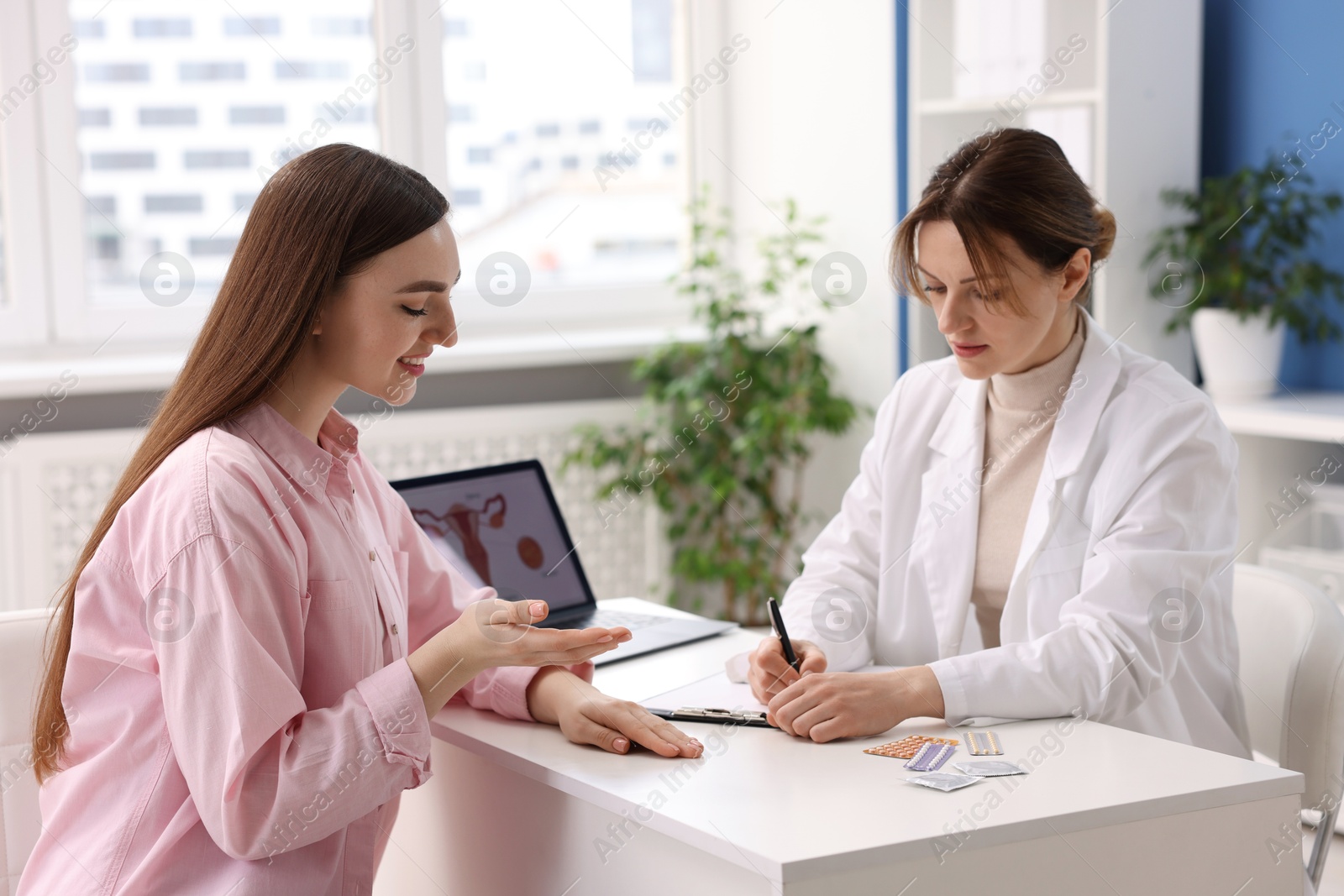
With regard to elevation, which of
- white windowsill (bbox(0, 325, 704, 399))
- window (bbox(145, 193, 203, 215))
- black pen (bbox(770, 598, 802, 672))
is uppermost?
window (bbox(145, 193, 203, 215))

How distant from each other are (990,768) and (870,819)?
18 cm

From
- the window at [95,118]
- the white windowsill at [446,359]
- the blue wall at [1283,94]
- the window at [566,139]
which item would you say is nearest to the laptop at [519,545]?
the white windowsill at [446,359]

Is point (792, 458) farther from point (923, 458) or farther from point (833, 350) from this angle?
point (923, 458)

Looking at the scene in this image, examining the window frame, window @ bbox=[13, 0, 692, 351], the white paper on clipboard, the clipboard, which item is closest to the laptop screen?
the white paper on clipboard

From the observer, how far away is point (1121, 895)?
1173 mm

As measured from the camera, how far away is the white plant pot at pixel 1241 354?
113 inches

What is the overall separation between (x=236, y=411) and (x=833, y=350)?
8.85 feet

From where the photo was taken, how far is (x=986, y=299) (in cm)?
169

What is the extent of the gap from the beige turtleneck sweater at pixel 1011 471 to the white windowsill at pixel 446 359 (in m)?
1.86

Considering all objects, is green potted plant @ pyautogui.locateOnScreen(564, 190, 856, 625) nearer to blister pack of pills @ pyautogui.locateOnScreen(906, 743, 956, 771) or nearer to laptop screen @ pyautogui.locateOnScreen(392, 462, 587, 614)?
laptop screen @ pyautogui.locateOnScreen(392, 462, 587, 614)

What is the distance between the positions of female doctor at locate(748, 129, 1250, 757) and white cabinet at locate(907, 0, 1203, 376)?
4.12ft

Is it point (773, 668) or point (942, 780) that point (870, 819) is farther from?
point (773, 668)

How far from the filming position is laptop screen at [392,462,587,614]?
182cm

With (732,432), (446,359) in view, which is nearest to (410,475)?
(446,359)
